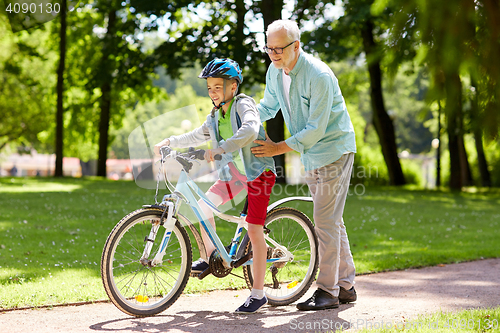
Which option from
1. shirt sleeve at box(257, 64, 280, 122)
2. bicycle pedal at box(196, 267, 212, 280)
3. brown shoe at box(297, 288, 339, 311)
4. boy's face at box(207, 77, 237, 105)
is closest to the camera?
boy's face at box(207, 77, 237, 105)

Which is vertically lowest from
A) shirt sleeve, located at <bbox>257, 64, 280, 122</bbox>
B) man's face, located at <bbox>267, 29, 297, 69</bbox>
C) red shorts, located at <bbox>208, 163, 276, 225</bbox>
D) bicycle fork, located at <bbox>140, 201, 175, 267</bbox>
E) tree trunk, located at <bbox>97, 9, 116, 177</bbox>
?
bicycle fork, located at <bbox>140, 201, 175, 267</bbox>

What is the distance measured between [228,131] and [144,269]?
121cm

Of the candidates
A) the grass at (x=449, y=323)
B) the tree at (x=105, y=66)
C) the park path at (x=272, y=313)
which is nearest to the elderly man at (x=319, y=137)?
the park path at (x=272, y=313)

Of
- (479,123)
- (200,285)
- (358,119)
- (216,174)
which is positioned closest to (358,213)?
(200,285)

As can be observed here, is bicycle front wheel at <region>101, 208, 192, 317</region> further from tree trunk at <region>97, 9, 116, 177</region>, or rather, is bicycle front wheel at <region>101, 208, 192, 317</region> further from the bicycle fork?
tree trunk at <region>97, 9, 116, 177</region>

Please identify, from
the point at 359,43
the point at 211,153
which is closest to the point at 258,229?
the point at 211,153

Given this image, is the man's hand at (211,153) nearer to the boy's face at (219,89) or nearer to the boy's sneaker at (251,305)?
the boy's face at (219,89)

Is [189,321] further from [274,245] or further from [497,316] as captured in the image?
[497,316]

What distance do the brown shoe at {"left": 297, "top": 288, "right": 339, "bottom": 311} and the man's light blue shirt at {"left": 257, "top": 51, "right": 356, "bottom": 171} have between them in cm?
101

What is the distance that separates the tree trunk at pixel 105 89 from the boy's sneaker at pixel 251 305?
1560cm

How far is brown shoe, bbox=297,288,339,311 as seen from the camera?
415 cm

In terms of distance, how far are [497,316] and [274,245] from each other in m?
1.77

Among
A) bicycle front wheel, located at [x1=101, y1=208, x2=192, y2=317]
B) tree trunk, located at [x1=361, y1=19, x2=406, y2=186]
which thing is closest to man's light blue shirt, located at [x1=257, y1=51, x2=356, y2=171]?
bicycle front wheel, located at [x1=101, y1=208, x2=192, y2=317]

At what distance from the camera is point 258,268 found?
4.04 metres
